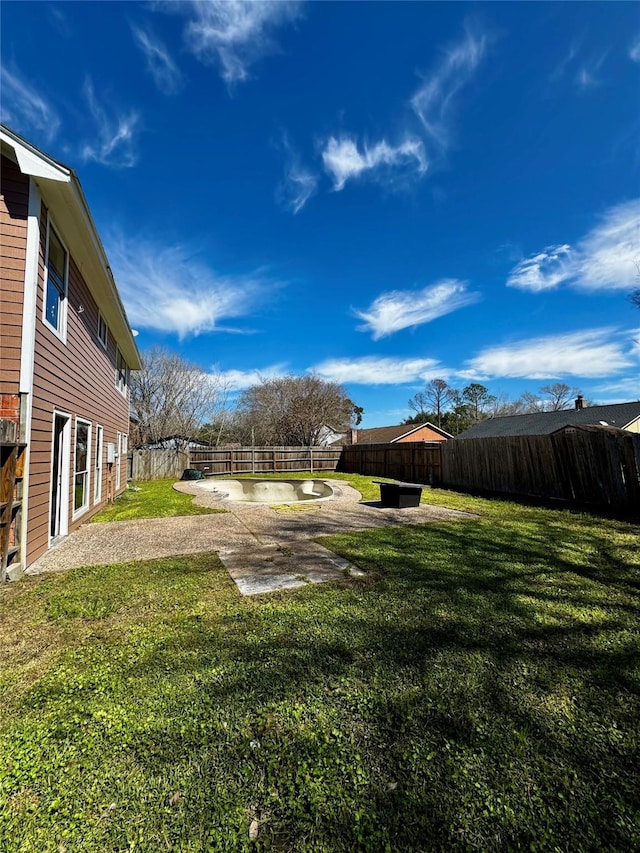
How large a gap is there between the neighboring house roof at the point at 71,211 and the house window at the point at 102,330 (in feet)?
0.97

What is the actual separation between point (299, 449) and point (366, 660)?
61.4 feet

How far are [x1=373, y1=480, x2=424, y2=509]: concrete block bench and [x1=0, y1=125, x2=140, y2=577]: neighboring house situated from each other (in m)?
6.47

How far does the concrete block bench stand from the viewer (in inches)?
A: 336

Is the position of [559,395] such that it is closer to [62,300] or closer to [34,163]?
[62,300]

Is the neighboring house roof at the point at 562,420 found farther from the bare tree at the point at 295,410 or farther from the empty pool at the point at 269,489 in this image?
the bare tree at the point at 295,410

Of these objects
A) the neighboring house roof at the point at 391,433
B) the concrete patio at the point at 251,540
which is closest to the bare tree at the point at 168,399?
the neighboring house roof at the point at 391,433

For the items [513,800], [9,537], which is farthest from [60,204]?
[513,800]

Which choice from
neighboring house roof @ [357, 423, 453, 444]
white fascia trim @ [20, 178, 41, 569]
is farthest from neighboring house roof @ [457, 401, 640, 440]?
white fascia trim @ [20, 178, 41, 569]

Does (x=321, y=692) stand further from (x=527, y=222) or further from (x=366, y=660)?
(x=527, y=222)

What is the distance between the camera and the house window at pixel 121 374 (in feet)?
37.5

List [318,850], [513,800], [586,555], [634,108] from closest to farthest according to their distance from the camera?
1. [318,850]
2. [513,800]
3. [586,555]
4. [634,108]

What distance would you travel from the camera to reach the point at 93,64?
686 cm

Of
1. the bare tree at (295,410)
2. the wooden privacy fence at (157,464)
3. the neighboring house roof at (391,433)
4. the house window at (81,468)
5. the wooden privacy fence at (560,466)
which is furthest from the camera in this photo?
the neighboring house roof at (391,433)

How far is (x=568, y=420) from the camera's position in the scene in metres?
21.0
